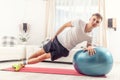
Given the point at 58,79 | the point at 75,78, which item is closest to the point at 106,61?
the point at 75,78

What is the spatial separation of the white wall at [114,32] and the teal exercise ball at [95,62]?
303 cm

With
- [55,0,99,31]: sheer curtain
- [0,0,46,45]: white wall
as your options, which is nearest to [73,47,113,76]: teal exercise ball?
[55,0,99,31]: sheer curtain

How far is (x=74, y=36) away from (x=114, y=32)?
2844 mm

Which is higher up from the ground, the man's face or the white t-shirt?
the man's face

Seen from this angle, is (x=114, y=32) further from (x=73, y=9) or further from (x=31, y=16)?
(x=31, y=16)

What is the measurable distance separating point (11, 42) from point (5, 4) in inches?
50.9

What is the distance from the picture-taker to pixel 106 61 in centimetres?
333

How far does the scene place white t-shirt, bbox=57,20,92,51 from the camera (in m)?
3.77

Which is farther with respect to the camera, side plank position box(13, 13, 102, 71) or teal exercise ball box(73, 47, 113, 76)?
side plank position box(13, 13, 102, 71)

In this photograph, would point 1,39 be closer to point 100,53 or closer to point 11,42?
point 11,42

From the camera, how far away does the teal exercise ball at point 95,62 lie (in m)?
3.31

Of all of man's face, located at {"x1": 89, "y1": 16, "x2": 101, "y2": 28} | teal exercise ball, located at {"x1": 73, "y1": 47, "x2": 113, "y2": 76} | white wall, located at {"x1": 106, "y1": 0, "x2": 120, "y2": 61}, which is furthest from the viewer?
white wall, located at {"x1": 106, "y1": 0, "x2": 120, "y2": 61}

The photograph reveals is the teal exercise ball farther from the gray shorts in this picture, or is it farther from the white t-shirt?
the gray shorts

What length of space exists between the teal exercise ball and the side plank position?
163 millimetres
